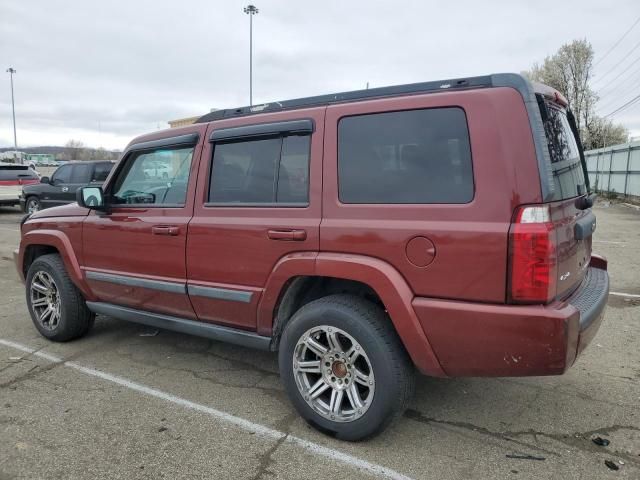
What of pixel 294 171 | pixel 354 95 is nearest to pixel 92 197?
pixel 294 171

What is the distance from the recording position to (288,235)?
3023 millimetres

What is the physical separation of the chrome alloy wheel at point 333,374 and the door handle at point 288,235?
54 cm

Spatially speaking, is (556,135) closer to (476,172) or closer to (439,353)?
(476,172)

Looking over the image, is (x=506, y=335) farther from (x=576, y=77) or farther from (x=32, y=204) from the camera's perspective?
(x=576, y=77)

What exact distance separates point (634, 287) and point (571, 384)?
3605 mm

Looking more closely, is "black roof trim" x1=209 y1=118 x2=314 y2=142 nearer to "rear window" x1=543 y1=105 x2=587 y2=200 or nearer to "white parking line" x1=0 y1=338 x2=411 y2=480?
"rear window" x1=543 y1=105 x2=587 y2=200

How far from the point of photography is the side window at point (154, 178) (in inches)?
147

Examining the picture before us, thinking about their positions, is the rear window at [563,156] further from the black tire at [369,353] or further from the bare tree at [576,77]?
the bare tree at [576,77]

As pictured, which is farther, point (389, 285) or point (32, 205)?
point (32, 205)

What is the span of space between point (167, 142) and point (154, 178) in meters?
0.33

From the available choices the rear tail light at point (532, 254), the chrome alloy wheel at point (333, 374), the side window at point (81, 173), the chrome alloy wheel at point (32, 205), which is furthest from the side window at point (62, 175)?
the rear tail light at point (532, 254)

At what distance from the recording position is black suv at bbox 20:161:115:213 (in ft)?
44.7

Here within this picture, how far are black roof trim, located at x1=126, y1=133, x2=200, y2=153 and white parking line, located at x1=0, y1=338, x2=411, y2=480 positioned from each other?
1803mm

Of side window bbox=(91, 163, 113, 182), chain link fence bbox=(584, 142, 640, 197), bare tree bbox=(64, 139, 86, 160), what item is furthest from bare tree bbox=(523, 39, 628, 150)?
bare tree bbox=(64, 139, 86, 160)
